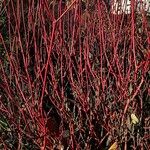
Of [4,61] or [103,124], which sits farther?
[4,61]

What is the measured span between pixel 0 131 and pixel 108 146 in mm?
862

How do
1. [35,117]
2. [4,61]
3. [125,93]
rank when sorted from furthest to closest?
1. [4,61]
2. [125,93]
3. [35,117]

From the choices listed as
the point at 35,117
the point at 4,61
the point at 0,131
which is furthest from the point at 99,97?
the point at 4,61

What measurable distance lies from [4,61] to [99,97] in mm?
1753

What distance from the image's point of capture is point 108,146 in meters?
2.39

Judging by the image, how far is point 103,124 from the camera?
2.31 m

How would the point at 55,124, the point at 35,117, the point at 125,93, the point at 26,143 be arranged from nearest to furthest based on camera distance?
the point at 35,117
the point at 125,93
the point at 26,143
the point at 55,124

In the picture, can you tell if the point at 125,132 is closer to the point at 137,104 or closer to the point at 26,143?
the point at 137,104

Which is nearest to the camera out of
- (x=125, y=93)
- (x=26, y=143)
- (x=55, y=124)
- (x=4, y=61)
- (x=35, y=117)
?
(x=35, y=117)

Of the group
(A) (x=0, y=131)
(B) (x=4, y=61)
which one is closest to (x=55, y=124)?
(A) (x=0, y=131)

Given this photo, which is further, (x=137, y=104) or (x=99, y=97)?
(x=137, y=104)

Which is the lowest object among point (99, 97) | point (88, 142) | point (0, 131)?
point (0, 131)

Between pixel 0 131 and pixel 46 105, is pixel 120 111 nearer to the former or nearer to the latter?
pixel 46 105

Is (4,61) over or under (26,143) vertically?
over
